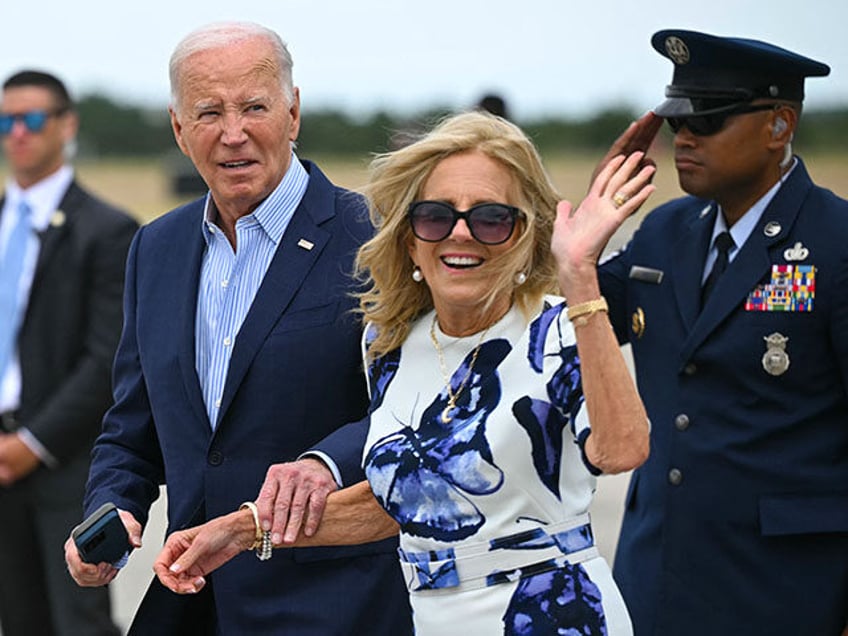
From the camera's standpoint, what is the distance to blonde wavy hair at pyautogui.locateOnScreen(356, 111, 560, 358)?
2.70m

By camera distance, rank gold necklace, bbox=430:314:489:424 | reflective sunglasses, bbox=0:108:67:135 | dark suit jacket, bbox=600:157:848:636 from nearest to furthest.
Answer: gold necklace, bbox=430:314:489:424 → dark suit jacket, bbox=600:157:848:636 → reflective sunglasses, bbox=0:108:67:135

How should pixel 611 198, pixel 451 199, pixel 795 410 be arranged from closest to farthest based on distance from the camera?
pixel 611 198 → pixel 451 199 → pixel 795 410

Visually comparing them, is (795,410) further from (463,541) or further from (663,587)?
(463,541)

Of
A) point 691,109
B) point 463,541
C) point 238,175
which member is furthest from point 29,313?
point 463,541

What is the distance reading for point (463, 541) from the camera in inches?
103

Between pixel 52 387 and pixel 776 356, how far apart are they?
9.72ft

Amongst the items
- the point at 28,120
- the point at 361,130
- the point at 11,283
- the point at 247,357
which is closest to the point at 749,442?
the point at 247,357

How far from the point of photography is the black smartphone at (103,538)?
9.82 ft

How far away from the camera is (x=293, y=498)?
2818mm

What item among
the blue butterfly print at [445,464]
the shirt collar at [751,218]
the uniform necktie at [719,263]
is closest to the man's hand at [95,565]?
the blue butterfly print at [445,464]

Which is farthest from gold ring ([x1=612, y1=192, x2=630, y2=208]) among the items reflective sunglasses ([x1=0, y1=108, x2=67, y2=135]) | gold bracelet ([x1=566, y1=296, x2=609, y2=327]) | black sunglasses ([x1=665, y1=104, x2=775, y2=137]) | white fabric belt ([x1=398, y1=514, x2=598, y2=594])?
reflective sunglasses ([x1=0, y1=108, x2=67, y2=135])

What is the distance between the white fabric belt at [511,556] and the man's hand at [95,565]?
0.75m

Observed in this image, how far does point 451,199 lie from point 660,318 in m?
1.21

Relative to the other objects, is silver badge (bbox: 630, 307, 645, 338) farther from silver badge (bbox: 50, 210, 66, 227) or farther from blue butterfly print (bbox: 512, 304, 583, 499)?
silver badge (bbox: 50, 210, 66, 227)
